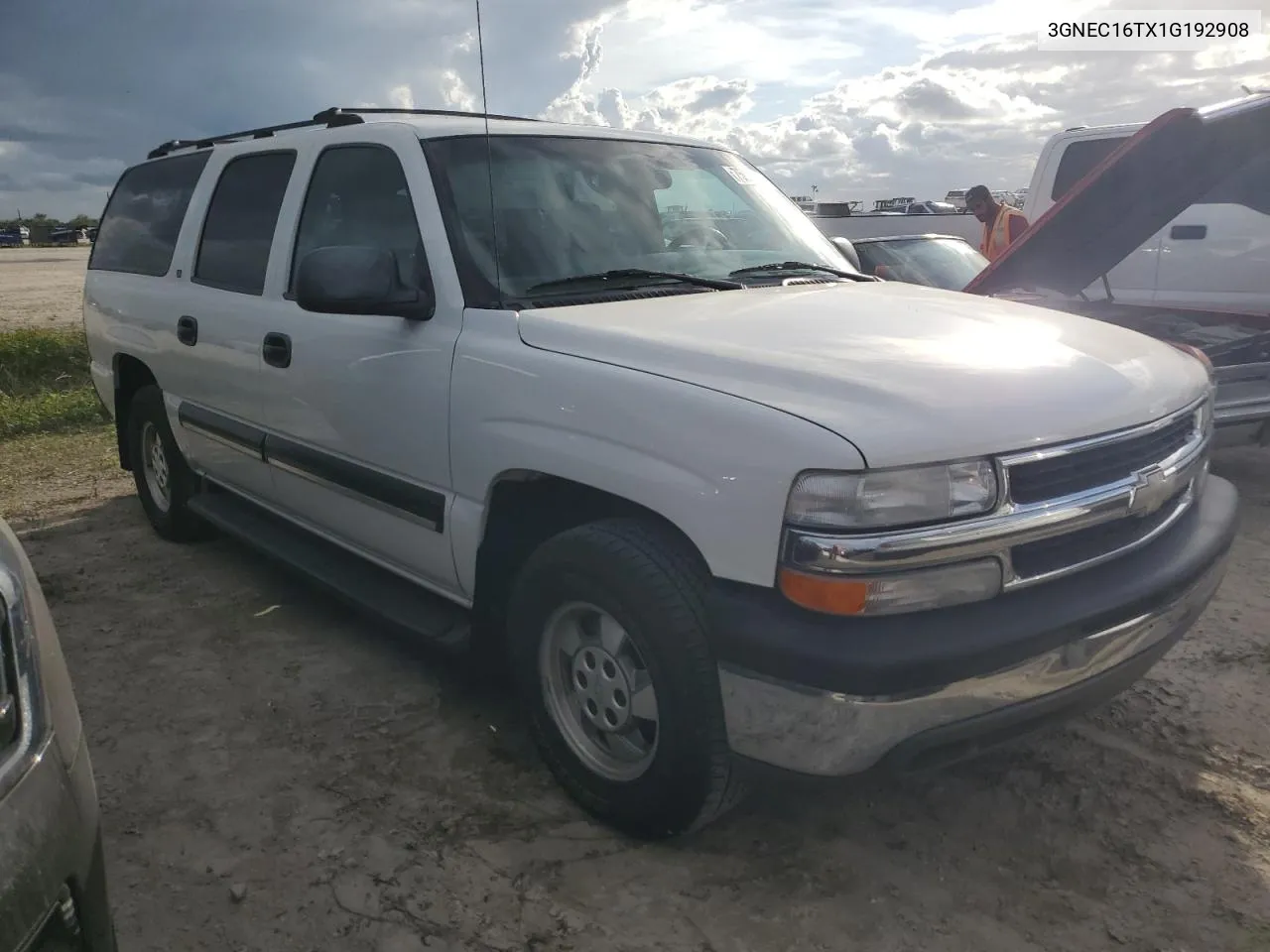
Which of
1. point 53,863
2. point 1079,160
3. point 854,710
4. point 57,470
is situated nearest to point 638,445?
point 854,710

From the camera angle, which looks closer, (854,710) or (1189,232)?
(854,710)

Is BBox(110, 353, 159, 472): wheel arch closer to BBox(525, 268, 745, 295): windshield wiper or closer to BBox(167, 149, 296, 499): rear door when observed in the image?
BBox(167, 149, 296, 499): rear door

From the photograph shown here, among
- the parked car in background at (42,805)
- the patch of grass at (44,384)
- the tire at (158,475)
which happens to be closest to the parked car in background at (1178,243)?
the tire at (158,475)

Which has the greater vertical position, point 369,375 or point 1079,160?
point 1079,160

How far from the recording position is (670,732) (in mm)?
2424

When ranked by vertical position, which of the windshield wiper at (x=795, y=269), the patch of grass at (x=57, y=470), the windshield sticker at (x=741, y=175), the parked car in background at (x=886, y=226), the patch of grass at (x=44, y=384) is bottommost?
the patch of grass at (x=57, y=470)

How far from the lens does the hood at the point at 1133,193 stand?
5066 mm

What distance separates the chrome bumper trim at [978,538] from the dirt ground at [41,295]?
423 inches

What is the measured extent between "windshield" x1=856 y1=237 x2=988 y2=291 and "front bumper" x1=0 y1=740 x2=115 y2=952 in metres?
6.37

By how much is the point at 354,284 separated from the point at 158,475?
10.1 ft

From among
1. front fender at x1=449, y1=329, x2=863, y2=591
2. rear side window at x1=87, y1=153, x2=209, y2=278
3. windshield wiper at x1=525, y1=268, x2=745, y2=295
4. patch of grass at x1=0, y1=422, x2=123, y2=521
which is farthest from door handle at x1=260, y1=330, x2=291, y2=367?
patch of grass at x1=0, y1=422, x2=123, y2=521

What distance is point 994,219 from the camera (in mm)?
9289

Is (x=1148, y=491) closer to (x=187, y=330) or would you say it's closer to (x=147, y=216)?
(x=187, y=330)

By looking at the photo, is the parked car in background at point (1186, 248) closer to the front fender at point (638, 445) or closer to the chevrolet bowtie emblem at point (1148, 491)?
the chevrolet bowtie emblem at point (1148, 491)
